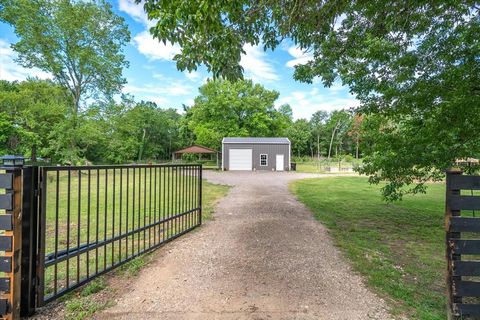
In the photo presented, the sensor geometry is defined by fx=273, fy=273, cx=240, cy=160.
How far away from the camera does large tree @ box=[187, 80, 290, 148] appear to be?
3362cm

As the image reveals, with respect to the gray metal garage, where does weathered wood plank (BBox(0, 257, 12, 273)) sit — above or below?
below

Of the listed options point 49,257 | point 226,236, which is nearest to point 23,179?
point 49,257

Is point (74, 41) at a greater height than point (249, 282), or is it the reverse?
point (74, 41)

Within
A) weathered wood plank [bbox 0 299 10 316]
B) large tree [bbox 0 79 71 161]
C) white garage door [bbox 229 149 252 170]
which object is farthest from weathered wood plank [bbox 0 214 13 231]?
white garage door [bbox 229 149 252 170]

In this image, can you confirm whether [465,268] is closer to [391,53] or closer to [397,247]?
[397,247]

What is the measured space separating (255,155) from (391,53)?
A: 20914 millimetres

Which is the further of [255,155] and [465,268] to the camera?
[255,155]

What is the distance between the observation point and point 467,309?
2.28 metres

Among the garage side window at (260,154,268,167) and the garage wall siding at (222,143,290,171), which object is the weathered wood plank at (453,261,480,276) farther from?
the garage side window at (260,154,268,167)

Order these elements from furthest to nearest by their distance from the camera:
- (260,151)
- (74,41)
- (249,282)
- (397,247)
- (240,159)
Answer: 1. (240,159)
2. (260,151)
3. (74,41)
4. (397,247)
5. (249,282)

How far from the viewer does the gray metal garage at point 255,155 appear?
25.2 m

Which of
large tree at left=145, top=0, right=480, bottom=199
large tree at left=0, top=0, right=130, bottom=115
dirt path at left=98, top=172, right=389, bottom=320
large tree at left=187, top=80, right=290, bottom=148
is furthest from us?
large tree at left=187, top=80, right=290, bottom=148

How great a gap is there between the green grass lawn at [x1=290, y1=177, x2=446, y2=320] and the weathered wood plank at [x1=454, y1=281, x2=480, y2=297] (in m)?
0.33

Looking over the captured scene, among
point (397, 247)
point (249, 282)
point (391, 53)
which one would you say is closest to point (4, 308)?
point (249, 282)
